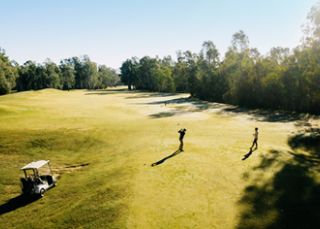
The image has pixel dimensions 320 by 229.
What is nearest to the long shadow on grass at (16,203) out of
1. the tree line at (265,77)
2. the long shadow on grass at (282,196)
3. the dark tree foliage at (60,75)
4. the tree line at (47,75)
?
the long shadow on grass at (282,196)

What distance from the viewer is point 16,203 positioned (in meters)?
19.5

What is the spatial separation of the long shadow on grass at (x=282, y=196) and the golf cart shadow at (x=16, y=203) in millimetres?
15262

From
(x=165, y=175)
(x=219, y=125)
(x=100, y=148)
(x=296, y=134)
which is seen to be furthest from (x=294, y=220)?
(x=219, y=125)

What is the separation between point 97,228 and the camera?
538 inches

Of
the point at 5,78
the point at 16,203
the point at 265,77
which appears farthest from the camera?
the point at 5,78

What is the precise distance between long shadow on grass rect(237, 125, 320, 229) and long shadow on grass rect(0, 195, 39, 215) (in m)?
15.3

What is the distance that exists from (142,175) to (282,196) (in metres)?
9.59

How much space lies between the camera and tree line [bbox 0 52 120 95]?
10794 cm

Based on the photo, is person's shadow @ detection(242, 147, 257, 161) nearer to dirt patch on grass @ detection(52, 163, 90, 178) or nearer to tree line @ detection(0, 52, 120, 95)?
dirt patch on grass @ detection(52, 163, 90, 178)

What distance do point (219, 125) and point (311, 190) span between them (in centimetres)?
2400

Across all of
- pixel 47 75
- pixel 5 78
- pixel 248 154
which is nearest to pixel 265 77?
pixel 248 154

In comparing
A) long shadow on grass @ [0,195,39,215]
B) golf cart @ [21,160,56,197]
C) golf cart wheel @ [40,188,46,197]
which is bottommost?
long shadow on grass @ [0,195,39,215]

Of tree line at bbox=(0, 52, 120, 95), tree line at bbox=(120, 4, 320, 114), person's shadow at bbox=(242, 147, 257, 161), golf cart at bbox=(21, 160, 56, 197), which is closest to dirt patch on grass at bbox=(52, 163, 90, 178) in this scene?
golf cart at bbox=(21, 160, 56, 197)

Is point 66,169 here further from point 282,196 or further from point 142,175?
point 282,196
